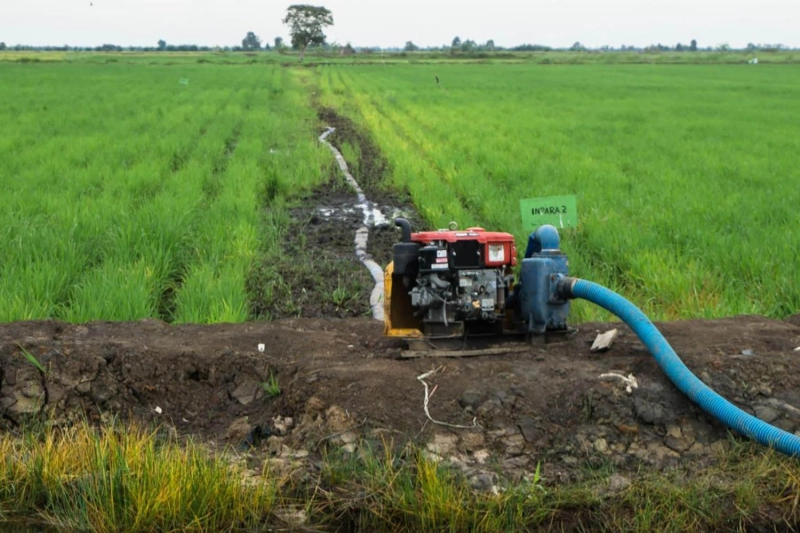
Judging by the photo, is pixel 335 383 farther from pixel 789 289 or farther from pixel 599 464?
pixel 789 289

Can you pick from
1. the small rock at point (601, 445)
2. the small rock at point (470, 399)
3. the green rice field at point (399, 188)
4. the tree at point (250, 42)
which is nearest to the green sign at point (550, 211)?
the green rice field at point (399, 188)

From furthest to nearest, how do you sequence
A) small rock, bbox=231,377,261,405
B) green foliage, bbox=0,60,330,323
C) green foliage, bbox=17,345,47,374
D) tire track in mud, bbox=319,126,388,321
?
→ tire track in mud, bbox=319,126,388,321
green foliage, bbox=0,60,330,323
small rock, bbox=231,377,261,405
green foliage, bbox=17,345,47,374

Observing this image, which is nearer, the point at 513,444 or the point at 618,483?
the point at 618,483

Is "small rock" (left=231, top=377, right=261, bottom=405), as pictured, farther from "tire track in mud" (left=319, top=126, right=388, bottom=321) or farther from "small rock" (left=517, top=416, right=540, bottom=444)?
"tire track in mud" (left=319, top=126, right=388, bottom=321)

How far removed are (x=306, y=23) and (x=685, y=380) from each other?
73.7 metres

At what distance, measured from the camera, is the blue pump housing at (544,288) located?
3535 millimetres

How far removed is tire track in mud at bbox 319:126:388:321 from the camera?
506cm

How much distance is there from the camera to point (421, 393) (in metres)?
3.21

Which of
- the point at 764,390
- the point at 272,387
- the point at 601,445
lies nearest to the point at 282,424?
the point at 272,387

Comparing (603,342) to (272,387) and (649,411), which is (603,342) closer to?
(649,411)

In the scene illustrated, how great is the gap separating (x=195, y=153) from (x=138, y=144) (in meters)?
0.85

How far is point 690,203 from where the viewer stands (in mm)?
7074

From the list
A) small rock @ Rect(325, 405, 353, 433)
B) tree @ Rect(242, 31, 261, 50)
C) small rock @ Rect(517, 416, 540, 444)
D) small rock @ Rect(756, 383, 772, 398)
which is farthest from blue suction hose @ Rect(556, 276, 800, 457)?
tree @ Rect(242, 31, 261, 50)

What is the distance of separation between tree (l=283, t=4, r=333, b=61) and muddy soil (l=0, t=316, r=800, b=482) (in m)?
71.9
